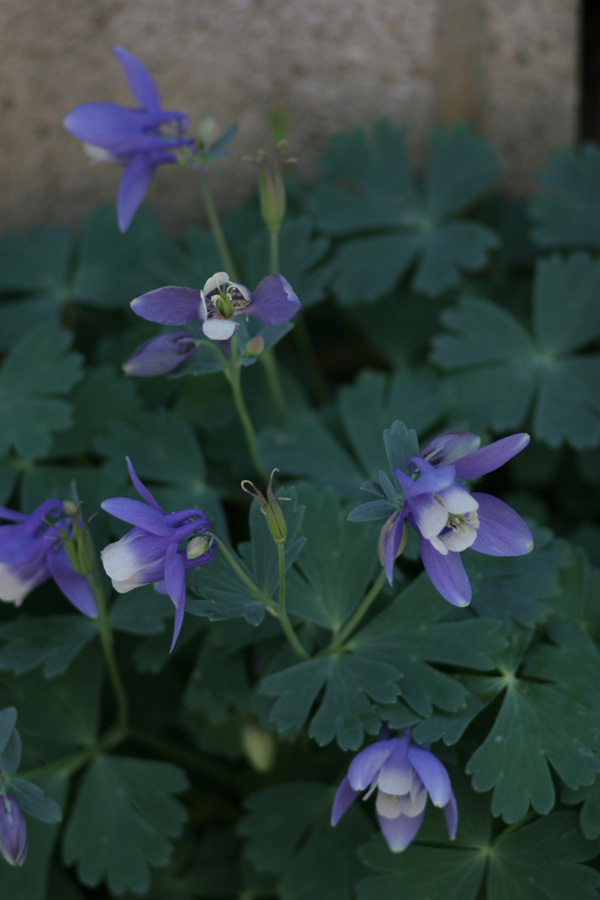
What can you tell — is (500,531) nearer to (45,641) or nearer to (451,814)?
(451,814)

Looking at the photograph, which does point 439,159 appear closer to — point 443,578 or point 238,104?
point 238,104

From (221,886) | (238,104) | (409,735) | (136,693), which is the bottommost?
(221,886)

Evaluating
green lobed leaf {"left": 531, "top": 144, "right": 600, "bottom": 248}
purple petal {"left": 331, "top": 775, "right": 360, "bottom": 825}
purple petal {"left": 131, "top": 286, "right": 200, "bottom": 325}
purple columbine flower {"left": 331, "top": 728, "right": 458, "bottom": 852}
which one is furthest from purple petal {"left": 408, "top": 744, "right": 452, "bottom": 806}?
green lobed leaf {"left": 531, "top": 144, "right": 600, "bottom": 248}

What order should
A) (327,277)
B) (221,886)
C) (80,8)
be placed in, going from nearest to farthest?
(221,886), (327,277), (80,8)

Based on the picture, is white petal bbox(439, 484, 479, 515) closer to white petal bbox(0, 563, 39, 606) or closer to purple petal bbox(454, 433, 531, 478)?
purple petal bbox(454, 433, 531, 478)

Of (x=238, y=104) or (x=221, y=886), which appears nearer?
(x=221, y=886)

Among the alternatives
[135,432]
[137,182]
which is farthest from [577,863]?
[137,182]

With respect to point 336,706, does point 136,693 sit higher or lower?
lower
